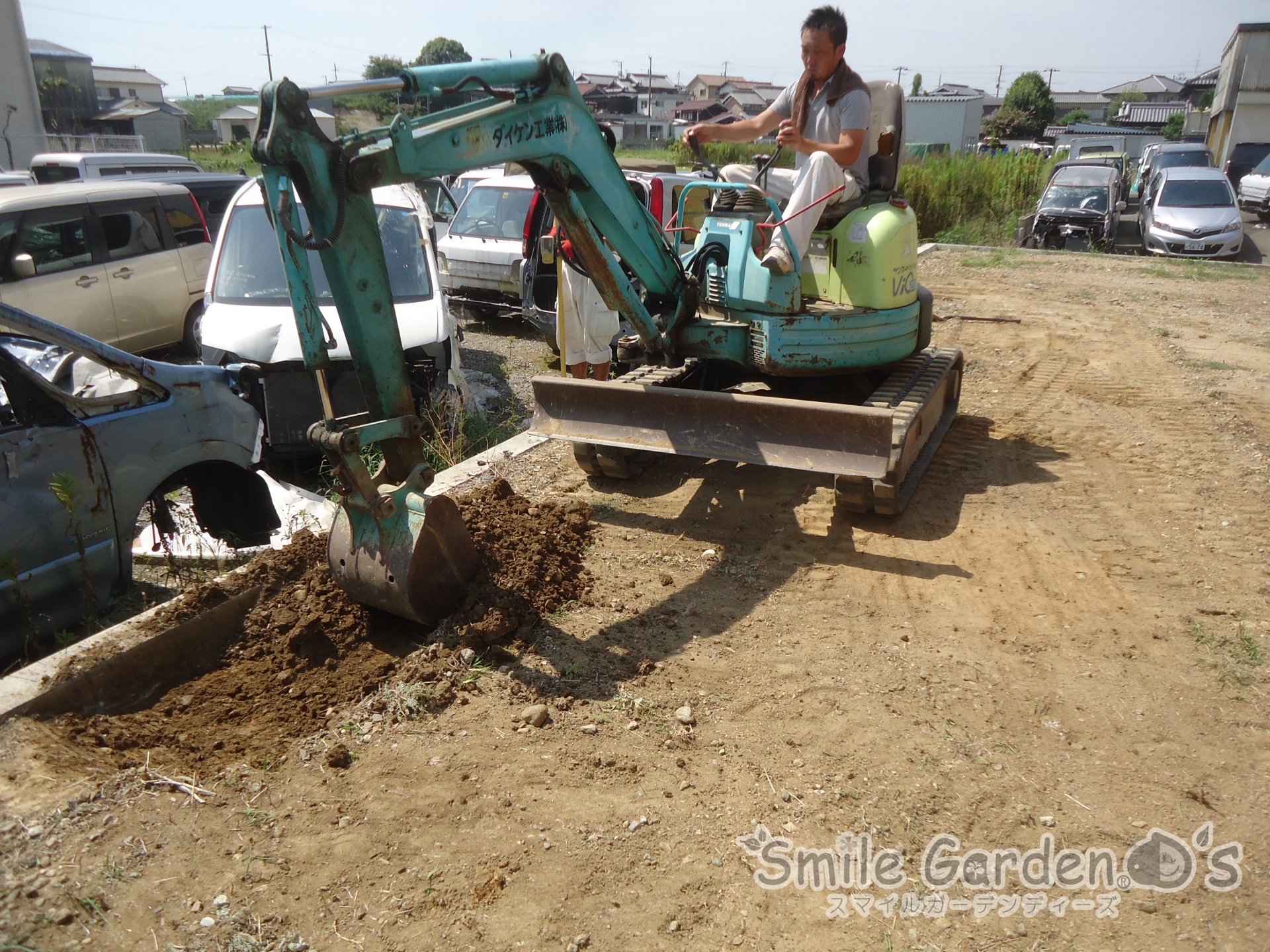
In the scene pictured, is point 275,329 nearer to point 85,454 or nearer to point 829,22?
point 85,454

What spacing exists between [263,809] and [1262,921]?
3.48 m

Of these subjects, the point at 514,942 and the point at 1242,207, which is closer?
the point at 514,942

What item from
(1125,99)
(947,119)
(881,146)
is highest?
(1125,99)

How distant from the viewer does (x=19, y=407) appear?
14.7ft

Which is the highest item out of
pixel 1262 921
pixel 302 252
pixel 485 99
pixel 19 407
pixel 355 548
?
pixel 485 99

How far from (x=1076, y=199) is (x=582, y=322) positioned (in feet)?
51.1

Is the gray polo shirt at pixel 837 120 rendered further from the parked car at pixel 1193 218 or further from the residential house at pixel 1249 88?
the residential house at pixel 1249 88

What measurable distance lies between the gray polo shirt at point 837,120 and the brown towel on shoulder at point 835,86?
0.03 meters

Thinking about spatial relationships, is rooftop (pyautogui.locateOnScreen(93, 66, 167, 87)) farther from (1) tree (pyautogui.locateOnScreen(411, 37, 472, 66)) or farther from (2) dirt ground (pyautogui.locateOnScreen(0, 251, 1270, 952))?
(2) dirt ground (pyautogui.locateOnScreen(0, 251, 1270, 952))

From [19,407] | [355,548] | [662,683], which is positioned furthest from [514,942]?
[19,407]

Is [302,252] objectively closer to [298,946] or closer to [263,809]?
[263,809]

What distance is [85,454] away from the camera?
183 inches

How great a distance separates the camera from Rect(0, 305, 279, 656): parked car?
4.41 metres

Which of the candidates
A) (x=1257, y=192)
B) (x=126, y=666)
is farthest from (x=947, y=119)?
(x=126, y=666)
